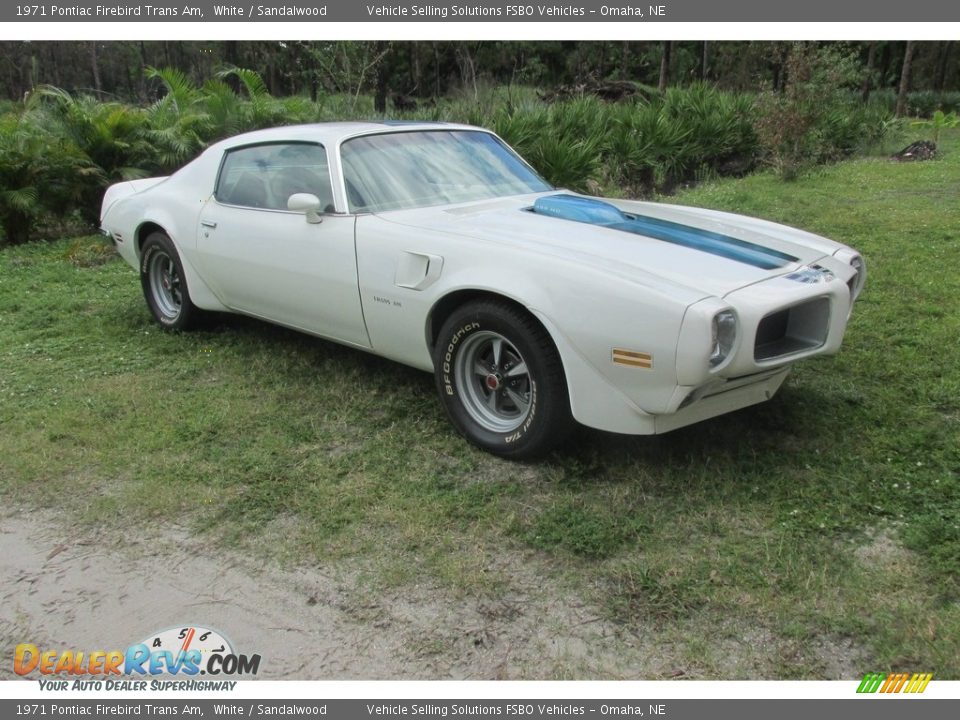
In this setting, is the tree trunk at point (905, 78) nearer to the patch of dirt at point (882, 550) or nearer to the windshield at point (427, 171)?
the windshield at point (427, 171)

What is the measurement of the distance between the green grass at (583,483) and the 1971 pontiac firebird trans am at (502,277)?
1.02 ft

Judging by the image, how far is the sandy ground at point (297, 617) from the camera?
2439mm

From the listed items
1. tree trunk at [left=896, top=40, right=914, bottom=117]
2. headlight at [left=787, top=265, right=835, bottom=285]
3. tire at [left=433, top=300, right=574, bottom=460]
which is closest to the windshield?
tire at [left=433, top=300, right=574, bottom=460]

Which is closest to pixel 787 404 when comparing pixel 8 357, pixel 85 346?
pixel 85 346

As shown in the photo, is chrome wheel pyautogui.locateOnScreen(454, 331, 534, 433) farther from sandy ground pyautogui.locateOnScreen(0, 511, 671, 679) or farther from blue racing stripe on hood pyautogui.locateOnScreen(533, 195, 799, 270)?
sandy ground pyautogui.locateOnScreen(0, 511, 671, 679)

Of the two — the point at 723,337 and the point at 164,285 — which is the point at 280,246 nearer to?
the point at 164,285

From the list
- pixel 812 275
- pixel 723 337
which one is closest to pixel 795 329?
pixel 812 275

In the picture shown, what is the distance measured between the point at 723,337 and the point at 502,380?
1021 mm

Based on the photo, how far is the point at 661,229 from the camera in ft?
12.5

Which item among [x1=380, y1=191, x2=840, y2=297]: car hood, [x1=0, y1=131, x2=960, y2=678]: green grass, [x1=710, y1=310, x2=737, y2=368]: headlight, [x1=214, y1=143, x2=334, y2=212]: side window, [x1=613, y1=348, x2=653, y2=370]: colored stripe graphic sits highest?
[x1=214, y1=143, x2=334, y2=212]: side window

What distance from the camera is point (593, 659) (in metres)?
2.43

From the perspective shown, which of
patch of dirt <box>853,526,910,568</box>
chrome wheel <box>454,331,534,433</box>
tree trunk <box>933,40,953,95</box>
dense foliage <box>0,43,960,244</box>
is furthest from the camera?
tree trunk <box>933,40,953,95</box>

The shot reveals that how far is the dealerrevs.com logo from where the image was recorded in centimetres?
247

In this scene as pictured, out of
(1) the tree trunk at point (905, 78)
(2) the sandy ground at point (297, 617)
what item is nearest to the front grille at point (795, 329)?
(2) the sandy ground at point (297, 617)
